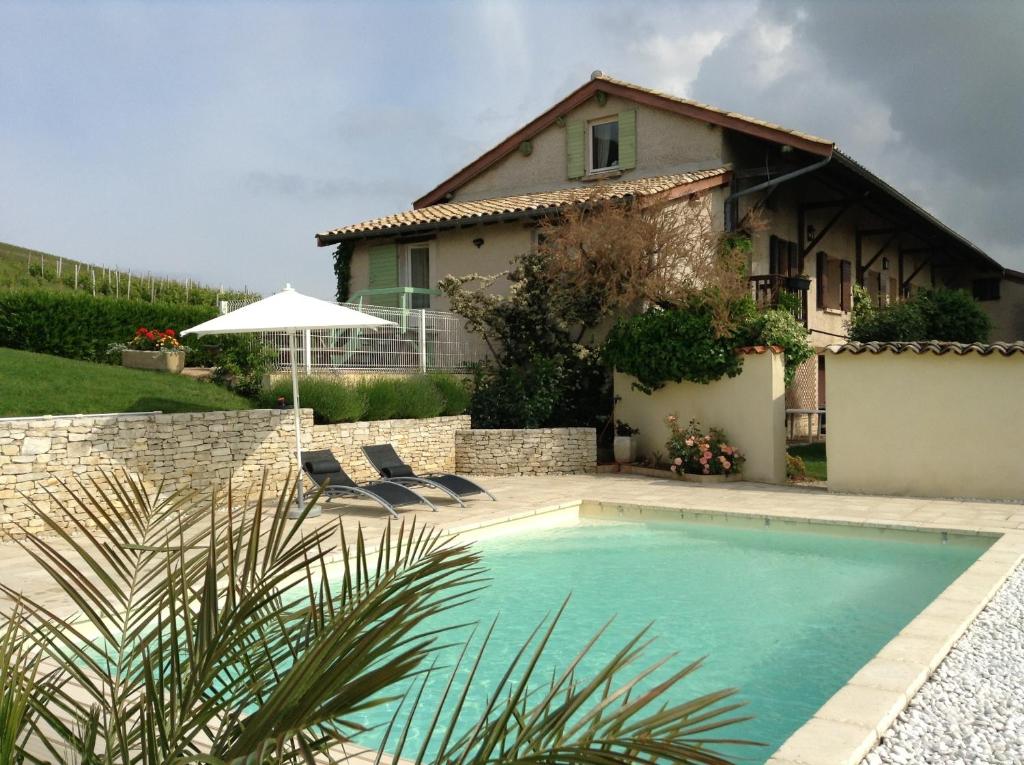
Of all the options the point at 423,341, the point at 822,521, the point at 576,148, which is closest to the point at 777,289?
the point at 576,148

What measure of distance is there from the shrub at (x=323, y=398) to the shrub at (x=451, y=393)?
2.05m

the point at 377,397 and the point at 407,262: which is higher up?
the point at 407,262

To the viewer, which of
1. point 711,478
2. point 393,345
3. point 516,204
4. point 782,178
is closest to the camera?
point 711,478

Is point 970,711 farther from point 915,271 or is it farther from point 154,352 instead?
point 915,271

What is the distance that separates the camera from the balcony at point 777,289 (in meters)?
17.3

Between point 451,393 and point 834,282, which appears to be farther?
point 834,282

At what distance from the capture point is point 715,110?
1830cm

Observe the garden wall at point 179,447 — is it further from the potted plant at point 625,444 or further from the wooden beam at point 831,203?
the wooden beam at point 831,203

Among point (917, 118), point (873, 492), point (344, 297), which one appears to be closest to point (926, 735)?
point (873, 492)

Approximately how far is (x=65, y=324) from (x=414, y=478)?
823 centimetres

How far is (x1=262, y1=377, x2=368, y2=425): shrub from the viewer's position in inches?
528

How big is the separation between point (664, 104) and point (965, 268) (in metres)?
18.4

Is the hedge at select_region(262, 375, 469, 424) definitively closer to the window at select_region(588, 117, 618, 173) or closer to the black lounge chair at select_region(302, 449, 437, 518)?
the black lounge chair at select_region(302, 449, 437, 518)

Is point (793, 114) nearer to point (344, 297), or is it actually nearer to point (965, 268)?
point (344, 297)
